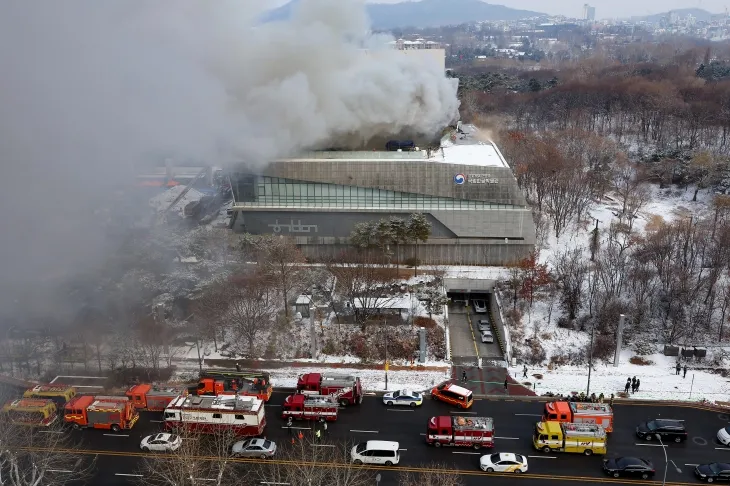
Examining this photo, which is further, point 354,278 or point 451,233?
point 451,233

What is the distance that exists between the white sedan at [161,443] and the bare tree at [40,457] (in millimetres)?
1759

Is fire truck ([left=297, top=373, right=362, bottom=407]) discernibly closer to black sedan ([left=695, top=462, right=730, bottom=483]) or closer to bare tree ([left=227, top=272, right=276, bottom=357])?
bare tree ([left=227, top=272, right=276, bottom=357])

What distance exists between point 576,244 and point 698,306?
8.55 metres

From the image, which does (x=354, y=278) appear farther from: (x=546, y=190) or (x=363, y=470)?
(x=546, y=190)

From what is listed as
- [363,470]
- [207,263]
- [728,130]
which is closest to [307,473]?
[363,470]

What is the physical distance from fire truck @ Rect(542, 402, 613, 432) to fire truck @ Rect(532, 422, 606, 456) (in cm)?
53

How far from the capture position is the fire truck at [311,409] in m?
23.6

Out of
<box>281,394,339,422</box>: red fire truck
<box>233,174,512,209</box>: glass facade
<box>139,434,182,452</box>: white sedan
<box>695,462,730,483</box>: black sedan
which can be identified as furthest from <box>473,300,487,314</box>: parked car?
<box>139,434,182,452</box>: white sedan

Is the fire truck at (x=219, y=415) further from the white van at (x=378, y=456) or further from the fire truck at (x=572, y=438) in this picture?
the fire truck at (x=572, y=438)

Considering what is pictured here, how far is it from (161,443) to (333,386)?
21.5 ft

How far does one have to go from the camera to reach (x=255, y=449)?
21.6 m

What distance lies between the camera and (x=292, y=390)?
2612cm

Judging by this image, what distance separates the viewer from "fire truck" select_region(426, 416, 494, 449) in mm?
21828

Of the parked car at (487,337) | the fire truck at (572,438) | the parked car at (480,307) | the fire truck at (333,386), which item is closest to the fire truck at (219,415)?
the fire truck at (333,386)
